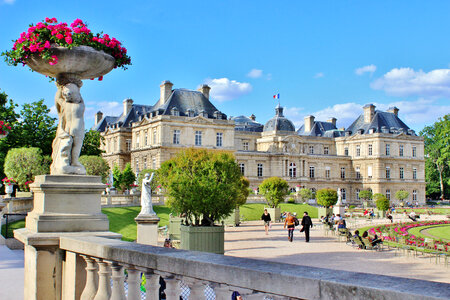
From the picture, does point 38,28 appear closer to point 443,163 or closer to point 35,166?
point 35,166

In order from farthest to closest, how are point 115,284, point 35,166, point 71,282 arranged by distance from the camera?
point 35,166
point 71,282
point 115,284

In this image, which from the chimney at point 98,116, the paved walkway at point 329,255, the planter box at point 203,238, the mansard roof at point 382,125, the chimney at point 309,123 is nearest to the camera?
the paved walkway at point 329,255

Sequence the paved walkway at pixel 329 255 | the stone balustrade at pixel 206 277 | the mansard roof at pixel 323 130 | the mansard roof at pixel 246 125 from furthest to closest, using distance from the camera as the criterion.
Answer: the mansard roof at pixel 323 130 → the mansard roof at pixel 246 125 → the paved walkway at pixel 329 255 → the stone balustrade at pixel 206 277

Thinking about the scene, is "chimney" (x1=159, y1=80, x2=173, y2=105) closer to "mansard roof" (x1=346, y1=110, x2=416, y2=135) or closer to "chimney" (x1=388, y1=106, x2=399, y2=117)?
"mansard roof" (x1=346, y1=110, x2=416, y2=135)

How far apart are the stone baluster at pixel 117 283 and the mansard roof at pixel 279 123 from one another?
6236cm

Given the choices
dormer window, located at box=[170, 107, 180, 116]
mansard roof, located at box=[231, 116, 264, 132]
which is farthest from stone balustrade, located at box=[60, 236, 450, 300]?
mansard roof, located at box=[231, 116, 264, 132]

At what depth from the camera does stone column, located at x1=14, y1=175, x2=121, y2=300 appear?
4.71 m

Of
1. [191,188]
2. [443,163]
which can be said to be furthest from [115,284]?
[443,163]

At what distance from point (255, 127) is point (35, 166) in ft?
144

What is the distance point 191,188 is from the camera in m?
18.1

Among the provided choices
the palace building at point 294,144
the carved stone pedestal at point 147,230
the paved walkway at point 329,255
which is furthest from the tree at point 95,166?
the carved stone pedestal at point 147,230

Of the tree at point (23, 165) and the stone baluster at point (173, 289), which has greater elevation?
the tree at point (23, 165)

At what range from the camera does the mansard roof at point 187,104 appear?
170 feet

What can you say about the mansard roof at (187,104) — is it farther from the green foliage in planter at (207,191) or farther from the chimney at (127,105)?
the green foliage in planter at (207,191)
